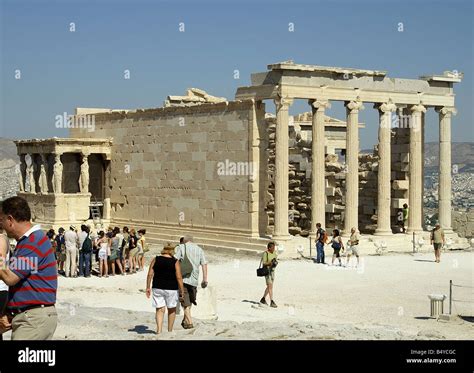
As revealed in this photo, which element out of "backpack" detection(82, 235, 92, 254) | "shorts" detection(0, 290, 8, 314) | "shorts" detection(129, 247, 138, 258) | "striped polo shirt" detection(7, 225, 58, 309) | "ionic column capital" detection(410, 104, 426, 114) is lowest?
"shorts" detection(129, 247, 138, 258)

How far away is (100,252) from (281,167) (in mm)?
7566

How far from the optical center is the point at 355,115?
1251 inches

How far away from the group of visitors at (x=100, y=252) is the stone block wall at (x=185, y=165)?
6.03 meters

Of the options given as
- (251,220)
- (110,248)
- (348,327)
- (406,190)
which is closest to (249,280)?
(110,248)

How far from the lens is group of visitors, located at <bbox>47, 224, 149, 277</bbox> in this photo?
24594mm

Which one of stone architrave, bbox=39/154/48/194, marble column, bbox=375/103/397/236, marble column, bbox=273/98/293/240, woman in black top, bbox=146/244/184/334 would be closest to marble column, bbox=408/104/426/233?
marble column, bbox=375/103/397/236

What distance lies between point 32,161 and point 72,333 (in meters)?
27.7

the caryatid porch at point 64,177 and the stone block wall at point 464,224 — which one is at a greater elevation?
the caryatid porch at point 64,177

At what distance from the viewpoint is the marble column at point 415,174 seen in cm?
3356

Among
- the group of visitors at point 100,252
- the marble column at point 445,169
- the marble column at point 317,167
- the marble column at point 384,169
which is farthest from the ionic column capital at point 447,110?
the group of visitors at point 100,252

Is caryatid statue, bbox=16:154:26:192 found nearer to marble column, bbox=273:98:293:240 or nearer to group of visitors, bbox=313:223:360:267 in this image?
marble column, bbox=273:98:293:240

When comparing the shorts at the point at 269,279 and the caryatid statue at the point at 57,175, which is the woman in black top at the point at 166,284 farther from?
the caryatid statue at the point at 57,175

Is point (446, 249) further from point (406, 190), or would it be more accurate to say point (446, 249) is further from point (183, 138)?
point (183, 138)

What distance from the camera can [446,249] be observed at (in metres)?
32.9
